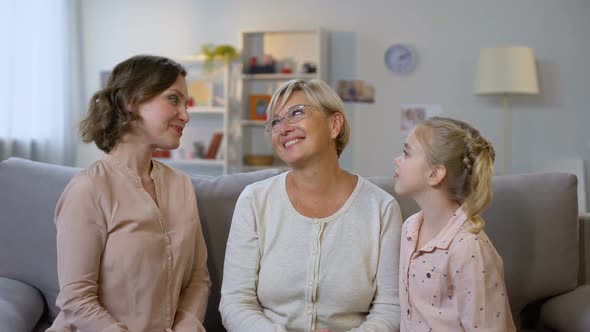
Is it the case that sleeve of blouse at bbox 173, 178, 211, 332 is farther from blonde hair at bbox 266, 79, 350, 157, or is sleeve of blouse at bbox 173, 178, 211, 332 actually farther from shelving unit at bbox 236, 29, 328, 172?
shelving unit at bbox 236, 29, 328, 172

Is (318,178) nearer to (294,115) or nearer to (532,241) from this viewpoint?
(294,115)

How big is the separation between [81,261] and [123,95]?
1.50 ft

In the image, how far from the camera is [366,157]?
5.60 m

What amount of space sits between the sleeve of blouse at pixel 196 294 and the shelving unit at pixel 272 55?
11.9 feet

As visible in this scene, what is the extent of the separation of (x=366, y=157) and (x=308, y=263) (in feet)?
12.9

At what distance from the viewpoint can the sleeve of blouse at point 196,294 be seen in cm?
178

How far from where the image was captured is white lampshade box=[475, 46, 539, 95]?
16.0 feet

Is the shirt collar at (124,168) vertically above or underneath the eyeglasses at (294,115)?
underneath

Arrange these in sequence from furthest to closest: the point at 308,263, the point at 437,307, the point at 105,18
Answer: the point at 105,18
the point at 308,263
the point at 437,307

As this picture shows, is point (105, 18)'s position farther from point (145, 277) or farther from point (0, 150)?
point (145, 277)

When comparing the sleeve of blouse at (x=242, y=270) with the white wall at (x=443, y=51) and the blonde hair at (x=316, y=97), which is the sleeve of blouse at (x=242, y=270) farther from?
the white wall at (x=443, y=51)

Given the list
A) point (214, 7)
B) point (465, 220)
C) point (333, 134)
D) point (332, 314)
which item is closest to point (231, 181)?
point (333, 134)

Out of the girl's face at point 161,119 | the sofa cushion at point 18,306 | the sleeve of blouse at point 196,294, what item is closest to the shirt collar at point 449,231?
the sleeve of blouse at point 196,294

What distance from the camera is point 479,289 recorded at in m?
1.53
